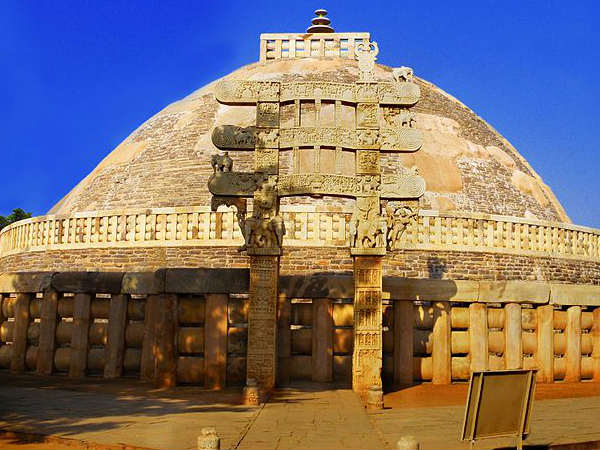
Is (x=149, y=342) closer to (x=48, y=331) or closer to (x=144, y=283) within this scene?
(x=144, y=283)

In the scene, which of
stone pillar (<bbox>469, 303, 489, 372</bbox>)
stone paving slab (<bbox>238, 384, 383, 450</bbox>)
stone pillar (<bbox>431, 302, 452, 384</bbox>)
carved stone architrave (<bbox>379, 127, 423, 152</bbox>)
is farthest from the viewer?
stone pillar (<bbox>469, 303, 489, 372</bbox>)

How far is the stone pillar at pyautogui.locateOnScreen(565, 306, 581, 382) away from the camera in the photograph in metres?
10.6

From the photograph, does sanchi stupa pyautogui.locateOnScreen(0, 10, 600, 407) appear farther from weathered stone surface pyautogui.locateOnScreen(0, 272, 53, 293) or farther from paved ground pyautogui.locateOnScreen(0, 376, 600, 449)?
paved ground pyautogui.locateOnScreen(0, 376, 600, 449)

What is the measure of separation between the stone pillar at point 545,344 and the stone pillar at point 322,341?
336 cm

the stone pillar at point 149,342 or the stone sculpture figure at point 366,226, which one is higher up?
the stone sculpture figure at point 366,226

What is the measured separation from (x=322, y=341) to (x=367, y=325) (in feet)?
2.68

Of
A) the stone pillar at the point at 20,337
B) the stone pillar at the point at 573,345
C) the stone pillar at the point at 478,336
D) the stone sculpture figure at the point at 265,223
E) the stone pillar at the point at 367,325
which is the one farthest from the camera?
the stone pillar at the point at 20,337

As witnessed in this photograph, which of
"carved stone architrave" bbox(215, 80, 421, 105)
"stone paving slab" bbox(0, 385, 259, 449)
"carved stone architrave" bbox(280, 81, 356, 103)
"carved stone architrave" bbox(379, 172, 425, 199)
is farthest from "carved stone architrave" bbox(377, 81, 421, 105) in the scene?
"stone paving slab" bbox(0, 385, 259, 449)

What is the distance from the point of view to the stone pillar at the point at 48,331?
34.2 feet

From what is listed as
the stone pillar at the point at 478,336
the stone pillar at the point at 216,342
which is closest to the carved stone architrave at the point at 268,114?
the stone pillar at the point at 216,342

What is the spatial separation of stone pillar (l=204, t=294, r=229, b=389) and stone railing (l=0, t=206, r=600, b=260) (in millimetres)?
6938

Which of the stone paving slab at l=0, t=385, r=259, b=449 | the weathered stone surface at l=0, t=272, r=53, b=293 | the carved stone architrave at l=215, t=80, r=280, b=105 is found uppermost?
the carved stone architrave at l=215, t=80, r=280, b=105

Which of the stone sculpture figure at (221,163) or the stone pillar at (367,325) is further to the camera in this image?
the stone sculpture figure at (221,163)

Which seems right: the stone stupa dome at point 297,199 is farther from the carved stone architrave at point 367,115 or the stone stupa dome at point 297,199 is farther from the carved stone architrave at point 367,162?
the carved stone architrave at point 367,162
